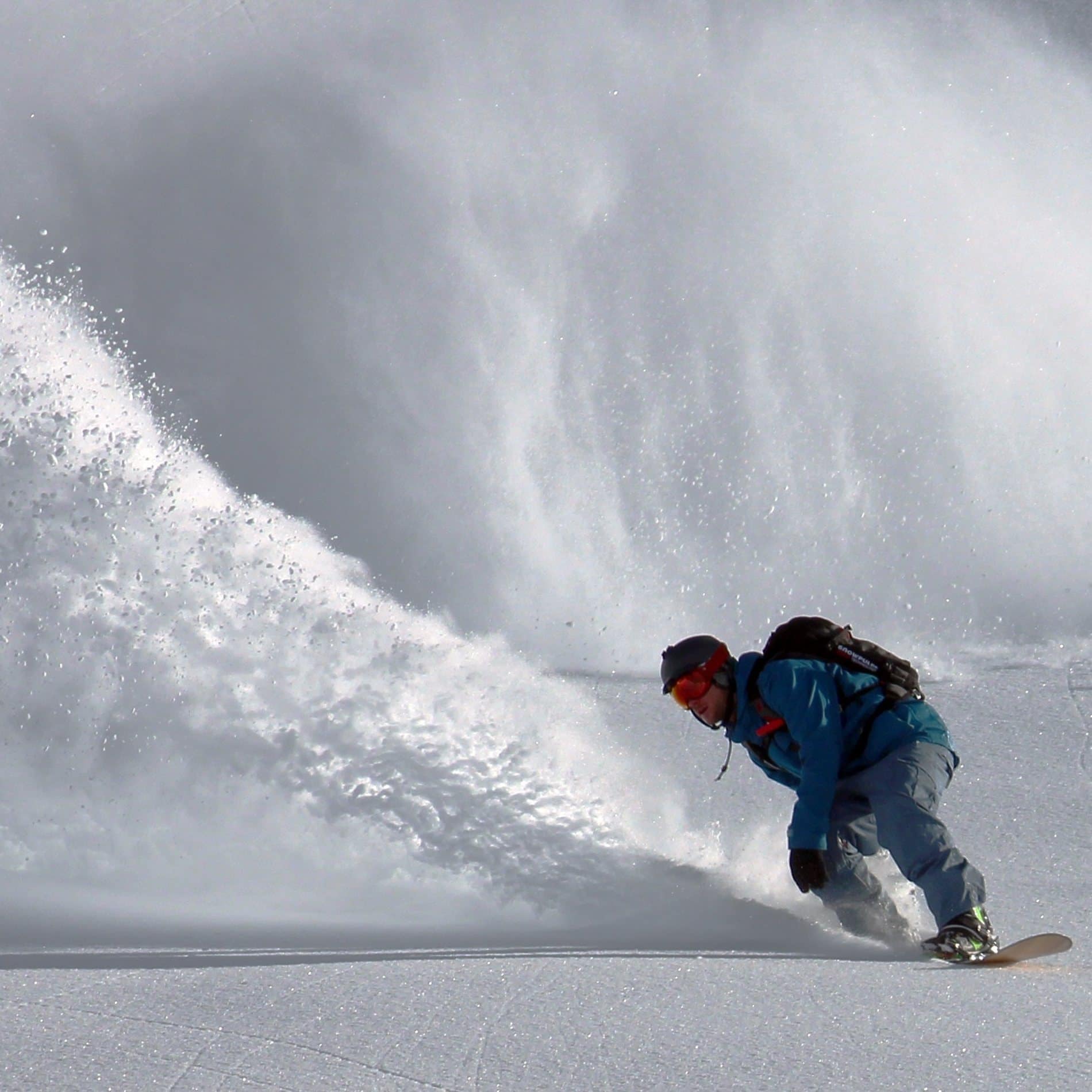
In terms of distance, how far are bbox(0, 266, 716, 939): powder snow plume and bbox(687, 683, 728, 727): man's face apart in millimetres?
661

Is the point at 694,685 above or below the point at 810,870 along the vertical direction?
above

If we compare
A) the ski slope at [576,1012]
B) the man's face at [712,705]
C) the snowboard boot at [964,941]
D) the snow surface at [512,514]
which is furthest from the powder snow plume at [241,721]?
the snowboard boot at [964,941]

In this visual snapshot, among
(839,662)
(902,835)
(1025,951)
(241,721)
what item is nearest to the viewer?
(1025,951)

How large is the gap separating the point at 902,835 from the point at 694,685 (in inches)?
24.5

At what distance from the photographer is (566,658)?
819cm

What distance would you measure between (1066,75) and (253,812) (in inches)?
468

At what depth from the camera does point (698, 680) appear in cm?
363

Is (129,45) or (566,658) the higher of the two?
(129,45)

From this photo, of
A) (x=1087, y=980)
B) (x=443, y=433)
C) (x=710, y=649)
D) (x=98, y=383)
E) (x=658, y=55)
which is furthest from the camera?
(x=658, y=55)

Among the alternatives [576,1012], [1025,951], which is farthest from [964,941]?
[576,1012]

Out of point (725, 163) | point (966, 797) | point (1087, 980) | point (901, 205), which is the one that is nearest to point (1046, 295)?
point (901, 205)

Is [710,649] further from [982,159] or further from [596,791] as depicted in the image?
[982,159]

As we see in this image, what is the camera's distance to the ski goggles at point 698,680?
3.63 meters

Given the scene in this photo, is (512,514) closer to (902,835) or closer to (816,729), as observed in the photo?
(816,729)
